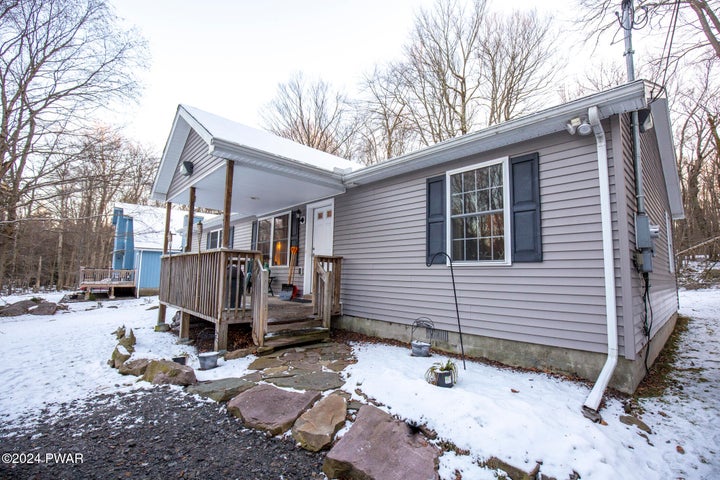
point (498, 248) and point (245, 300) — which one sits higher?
point (498, 248)

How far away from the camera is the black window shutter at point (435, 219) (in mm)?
4926

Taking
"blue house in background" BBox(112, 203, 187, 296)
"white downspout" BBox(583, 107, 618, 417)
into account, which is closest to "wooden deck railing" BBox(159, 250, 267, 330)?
"white downspout" BBox(583, 107, 618, 417)

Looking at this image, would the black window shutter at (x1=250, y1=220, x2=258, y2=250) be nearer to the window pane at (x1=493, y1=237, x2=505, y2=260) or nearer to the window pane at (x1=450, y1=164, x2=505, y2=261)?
the window pane at (x1=450, y1=164, x2=505, y2=261)

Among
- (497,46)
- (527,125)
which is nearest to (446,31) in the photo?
(497,46)

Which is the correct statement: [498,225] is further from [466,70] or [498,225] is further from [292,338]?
[466,70]

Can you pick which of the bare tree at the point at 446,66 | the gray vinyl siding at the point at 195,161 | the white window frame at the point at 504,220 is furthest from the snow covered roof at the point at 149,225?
the white window frame at the point at 504,220

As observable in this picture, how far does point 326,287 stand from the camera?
5.60 metres

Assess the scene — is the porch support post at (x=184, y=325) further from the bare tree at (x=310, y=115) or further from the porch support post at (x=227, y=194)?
the bare tree at (x=310, y=115)

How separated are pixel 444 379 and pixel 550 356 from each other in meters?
1.47

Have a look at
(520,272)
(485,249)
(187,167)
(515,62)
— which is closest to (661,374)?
(520,272)

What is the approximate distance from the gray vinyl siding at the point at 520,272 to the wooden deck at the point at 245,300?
0.85m

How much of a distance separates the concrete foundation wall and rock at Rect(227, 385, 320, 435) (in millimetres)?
2315

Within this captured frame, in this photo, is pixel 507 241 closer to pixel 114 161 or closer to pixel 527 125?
pixel 527 125

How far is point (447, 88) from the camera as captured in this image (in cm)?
1418
